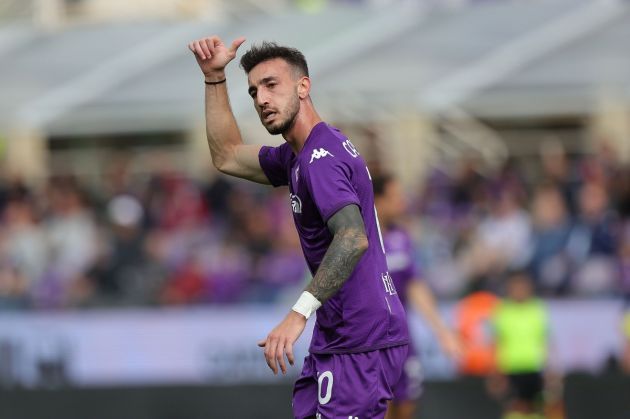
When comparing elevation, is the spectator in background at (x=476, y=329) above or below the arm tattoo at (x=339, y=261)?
below

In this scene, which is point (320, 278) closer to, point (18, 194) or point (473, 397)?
point (473, 397)

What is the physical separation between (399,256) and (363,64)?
7.40 m

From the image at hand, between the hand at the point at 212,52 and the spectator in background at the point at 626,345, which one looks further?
the spectator in background at the point at 626,345

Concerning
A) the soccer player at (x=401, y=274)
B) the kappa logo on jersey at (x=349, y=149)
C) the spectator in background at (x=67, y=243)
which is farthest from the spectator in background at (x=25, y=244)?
the kappa logo on jersey at (x=349, y=149)

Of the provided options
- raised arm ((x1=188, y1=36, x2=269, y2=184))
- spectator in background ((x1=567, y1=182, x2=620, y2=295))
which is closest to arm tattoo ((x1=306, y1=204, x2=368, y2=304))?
raised arm ((x1=188, y1=36, x2=269, y2=184))

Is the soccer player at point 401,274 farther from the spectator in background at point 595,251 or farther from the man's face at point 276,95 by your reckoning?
the man's face at point 276,95

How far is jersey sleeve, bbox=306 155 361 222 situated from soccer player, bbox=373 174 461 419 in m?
3.80

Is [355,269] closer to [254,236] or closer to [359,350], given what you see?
[359,350]

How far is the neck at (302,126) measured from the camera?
5984 mm

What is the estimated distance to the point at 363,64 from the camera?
55.7 ft

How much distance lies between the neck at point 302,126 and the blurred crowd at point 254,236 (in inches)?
289

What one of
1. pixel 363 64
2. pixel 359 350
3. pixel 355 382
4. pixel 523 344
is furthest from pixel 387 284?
pixel 363 64

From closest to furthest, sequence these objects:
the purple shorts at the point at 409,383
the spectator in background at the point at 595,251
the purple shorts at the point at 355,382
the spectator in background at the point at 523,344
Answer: the purple shorts at the point at 355,382
the purple shorts at the point at 409,383
the spectator in background at the point at 523,344
the spectator in background at the point at 595,251

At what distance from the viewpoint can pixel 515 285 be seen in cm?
1266
